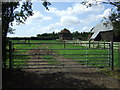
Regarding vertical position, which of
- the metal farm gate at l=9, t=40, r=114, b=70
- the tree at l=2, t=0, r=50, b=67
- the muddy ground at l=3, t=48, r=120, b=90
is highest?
the tree at l=2, t=0, r=50, b=67

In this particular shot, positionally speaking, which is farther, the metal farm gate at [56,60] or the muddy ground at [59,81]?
the metal farm gate at [56,60]

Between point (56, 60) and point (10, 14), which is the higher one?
point (10, 14)

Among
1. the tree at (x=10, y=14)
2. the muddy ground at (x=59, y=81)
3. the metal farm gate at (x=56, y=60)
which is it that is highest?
the tree at (x=10, y=14)

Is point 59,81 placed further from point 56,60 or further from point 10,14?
point 56,60

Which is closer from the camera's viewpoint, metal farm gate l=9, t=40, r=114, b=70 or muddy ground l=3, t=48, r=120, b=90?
muddy ground l=3, t=48, r=120, b=90

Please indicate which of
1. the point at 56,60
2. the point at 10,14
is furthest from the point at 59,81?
the point at 56,60

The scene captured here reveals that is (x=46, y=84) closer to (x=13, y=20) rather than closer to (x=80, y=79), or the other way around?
(x=80, y=79)

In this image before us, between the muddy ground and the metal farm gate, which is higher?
the metal farm gate

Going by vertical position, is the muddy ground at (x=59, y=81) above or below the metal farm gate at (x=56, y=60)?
below

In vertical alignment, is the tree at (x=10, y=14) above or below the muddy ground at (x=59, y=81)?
above

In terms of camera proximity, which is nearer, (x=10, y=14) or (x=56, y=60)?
(x=10, y=14)

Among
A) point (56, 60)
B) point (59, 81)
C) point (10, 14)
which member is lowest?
point (59, 81)

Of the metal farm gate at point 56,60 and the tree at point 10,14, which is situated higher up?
the tree at point 10,14

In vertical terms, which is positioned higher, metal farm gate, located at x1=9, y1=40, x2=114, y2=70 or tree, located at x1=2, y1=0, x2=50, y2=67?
tree, located at x1=2, y1=0, x2=50, y2=67
